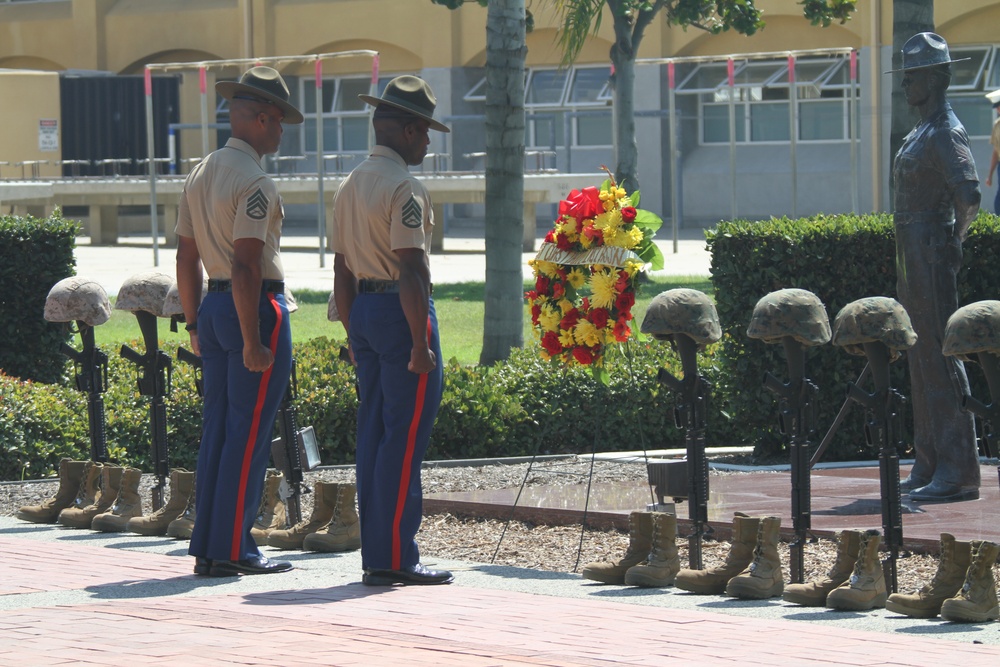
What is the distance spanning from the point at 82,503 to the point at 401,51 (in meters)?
33.2

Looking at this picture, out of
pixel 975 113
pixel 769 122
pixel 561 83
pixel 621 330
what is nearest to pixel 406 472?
pixel 621 330

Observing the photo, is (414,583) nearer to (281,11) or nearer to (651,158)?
(651,158)

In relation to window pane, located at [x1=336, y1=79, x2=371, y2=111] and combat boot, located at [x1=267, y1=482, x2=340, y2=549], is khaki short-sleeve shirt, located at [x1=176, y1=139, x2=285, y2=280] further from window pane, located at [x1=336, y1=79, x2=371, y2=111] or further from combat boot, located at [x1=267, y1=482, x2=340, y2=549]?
window pane, located at [x1=336, y1=79, x2=371, y2=111]

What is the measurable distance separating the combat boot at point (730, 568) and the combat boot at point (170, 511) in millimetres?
2774

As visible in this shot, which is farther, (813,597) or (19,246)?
(19,246)

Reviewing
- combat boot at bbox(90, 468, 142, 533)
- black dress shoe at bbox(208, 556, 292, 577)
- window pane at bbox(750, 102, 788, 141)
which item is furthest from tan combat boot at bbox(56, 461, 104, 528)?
window pane at bbox(750, 102, 788, 141)

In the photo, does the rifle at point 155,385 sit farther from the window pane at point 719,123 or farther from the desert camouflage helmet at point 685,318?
the window pane at point 719,123

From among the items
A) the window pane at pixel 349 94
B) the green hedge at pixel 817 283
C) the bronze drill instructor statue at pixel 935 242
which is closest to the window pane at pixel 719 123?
the window pane at pixel 349 94

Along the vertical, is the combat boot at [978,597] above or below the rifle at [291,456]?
below

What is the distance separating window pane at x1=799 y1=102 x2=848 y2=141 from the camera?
37.7 metres

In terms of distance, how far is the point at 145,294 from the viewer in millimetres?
8141

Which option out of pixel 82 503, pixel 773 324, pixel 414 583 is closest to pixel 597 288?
pixel 773 324

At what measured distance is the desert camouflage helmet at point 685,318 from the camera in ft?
22.7

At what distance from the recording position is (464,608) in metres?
6.04
